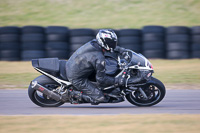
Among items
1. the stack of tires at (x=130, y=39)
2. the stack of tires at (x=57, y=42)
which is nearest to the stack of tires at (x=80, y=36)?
the stack of tires at (x=57, y=42)

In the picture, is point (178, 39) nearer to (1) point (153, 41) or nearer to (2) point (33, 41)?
(1) point (153, 41)

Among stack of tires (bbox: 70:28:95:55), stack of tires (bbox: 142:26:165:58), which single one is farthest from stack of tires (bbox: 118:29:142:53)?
stack of tires (bbox: 70:28:95:55)

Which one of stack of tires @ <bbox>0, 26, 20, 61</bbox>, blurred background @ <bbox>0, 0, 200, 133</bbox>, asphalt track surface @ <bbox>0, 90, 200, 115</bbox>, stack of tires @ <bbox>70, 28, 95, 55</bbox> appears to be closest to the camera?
blurred background @ <bbox>0, 0, 200, 133</bbox>

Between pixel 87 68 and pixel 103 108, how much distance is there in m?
0.98

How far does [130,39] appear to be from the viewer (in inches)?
543

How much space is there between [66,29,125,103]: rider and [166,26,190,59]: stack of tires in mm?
7776

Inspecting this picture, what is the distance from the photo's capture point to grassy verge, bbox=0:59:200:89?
9.87 meters

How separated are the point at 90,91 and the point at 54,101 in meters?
0.89

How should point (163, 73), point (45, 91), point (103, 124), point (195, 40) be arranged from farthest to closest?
point (195, 40)
point (163, 73)
point (45, 91)
point (103, 124)

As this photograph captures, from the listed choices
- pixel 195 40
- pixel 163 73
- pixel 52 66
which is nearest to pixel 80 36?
pixel 163 73

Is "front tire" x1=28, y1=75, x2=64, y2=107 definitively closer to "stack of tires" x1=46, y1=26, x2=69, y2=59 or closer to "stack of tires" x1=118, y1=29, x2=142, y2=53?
"stack of tires" x1=46, y1=26, x2=69, y2=59

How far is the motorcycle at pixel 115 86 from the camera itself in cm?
640
